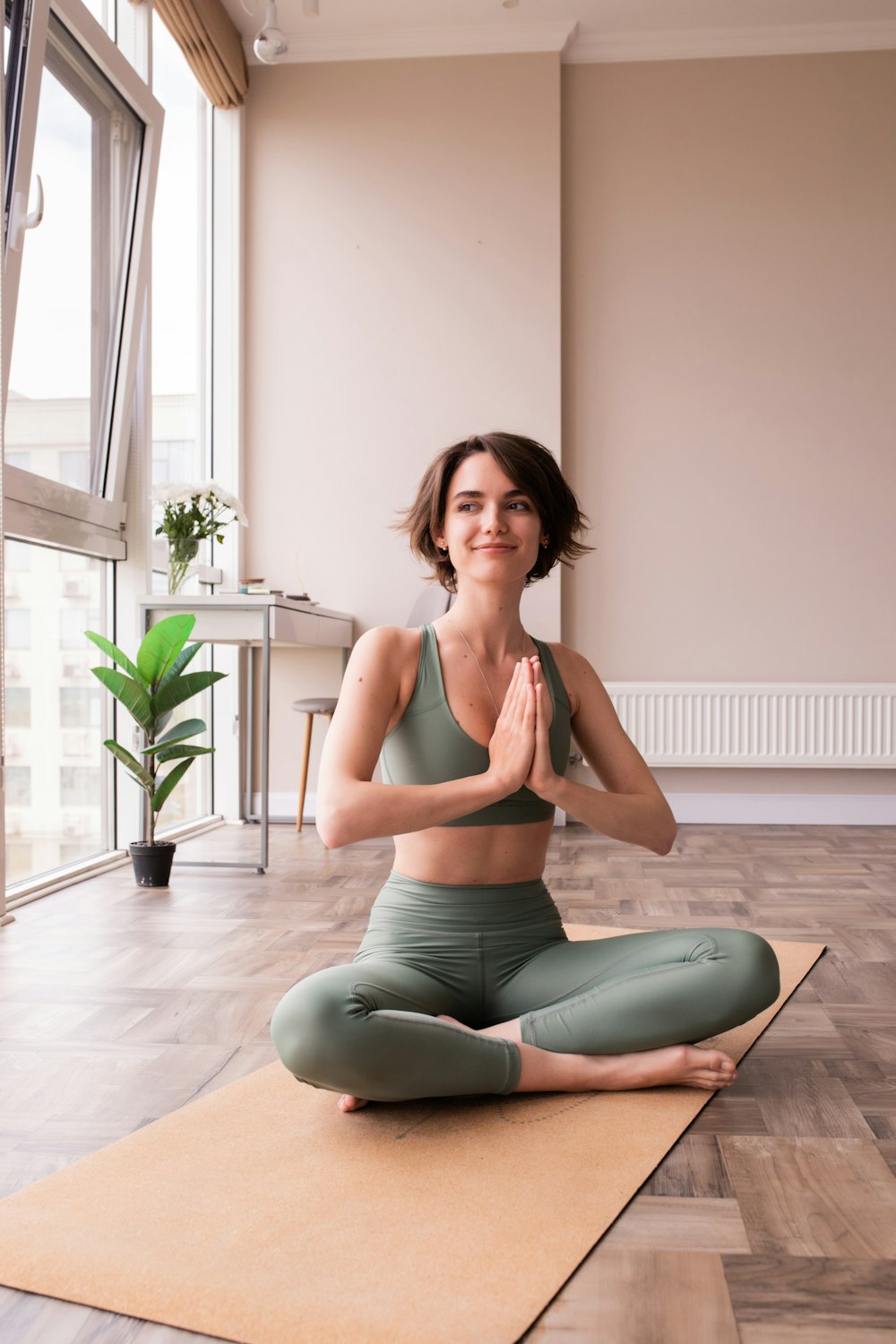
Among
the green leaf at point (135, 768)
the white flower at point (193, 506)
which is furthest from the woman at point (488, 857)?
the white flower at point (193, 506)

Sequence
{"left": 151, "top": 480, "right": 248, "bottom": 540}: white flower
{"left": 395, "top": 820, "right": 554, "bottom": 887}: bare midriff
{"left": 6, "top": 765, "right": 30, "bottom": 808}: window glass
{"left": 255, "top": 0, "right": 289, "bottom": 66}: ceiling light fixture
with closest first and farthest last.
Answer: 1. {"left": 395, "top": 820, "right": 554, "bottom": 887}: bare midriff
2. {"left": 6, "top": 765, "right": 30, "bottom": 808}: window glass
3. {"left": 255, "top": 0, "right": 289, "bottom": 66}: ceiling light fixture
4. {"left": 151, "top": 480, "right": 248, "bottom": 540}: white flower

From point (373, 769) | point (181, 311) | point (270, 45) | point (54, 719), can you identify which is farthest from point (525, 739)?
point (181, 311)

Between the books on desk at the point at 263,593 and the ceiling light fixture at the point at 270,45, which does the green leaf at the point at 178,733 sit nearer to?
the books on desk at the point at 263,593

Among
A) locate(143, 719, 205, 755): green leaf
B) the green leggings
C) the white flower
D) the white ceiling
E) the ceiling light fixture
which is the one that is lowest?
the green leggings

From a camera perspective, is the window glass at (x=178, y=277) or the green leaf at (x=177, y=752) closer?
the green leaf at (x=177, y=752)

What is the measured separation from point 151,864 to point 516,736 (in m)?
2.00

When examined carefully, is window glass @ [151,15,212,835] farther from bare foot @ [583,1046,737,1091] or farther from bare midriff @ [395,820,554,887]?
bare foot @ [583,1046,737,1091]

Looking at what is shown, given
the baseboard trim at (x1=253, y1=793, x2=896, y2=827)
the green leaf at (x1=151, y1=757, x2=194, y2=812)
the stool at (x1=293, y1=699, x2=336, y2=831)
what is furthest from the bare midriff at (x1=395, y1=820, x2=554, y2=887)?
the baseboard trim at (x1=253, y1=793, x2=896, y2=827)

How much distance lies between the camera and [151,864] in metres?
3.15

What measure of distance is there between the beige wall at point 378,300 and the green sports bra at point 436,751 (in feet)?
10.2

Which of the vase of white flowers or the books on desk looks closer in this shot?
the books on desk

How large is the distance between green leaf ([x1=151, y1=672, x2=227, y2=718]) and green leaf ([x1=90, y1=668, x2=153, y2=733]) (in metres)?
0.02

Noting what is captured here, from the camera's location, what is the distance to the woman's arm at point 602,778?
146cm

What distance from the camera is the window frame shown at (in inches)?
114
